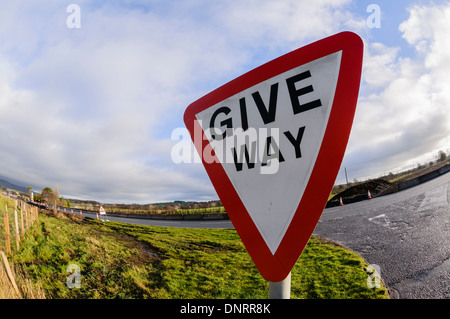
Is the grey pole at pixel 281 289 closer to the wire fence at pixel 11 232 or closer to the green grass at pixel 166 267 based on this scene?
the green grass at pixel 166 267

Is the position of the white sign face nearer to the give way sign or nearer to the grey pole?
the give way sign

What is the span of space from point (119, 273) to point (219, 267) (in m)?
1.13

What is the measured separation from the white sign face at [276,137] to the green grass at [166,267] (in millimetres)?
1542

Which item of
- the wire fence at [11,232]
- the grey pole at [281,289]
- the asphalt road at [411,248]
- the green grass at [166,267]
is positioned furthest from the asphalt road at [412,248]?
the wire fence at [11,232]

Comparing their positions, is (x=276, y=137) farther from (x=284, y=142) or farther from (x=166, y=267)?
(x=166, y=267)

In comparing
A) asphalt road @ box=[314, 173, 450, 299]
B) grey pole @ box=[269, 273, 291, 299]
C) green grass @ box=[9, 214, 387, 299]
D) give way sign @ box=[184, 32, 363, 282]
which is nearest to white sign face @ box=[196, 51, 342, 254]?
give way sign @ box=[184, 32, 363, 282]

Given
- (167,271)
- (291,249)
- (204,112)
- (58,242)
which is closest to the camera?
(291,249)

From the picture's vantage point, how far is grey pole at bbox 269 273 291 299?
749 millimetres

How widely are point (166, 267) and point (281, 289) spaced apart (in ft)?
6.72

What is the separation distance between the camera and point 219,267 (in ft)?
7.76

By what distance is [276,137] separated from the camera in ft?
2.49

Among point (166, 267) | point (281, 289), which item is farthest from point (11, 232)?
point (281, 289)
